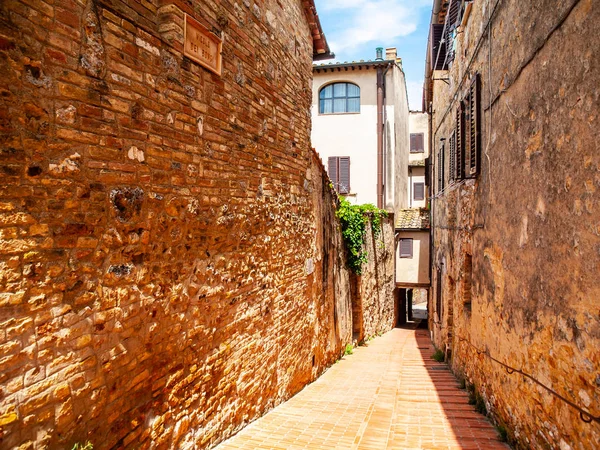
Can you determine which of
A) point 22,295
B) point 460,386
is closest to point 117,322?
point 22,295

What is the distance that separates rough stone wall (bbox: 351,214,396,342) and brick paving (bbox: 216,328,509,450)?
10.9 ft

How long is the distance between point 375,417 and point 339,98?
13513 mm

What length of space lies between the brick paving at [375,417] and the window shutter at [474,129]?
135 inches

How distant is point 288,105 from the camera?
640 cm

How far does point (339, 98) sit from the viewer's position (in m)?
17.2

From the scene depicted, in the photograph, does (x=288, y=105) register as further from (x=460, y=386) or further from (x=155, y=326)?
(x=460, y=386)

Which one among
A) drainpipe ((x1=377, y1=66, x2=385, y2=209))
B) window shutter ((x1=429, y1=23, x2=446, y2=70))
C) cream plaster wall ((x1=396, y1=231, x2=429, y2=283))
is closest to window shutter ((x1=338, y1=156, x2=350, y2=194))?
drainpipe ((x1=377, y1=66, x2=385, y2=209))

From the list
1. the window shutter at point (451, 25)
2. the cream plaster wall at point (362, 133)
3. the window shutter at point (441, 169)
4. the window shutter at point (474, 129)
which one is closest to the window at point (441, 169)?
the window shutter at point (441, 169)

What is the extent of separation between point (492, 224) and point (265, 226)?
2.86m

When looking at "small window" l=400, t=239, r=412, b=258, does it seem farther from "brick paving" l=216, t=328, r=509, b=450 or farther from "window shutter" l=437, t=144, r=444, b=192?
"brick paving" l=216, t=328, r=509, b=450

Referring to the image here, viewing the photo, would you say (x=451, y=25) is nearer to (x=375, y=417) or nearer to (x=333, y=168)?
(x=375, y=417)

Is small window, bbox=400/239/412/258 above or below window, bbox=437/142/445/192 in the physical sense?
below

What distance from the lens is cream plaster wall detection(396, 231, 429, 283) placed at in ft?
56.7

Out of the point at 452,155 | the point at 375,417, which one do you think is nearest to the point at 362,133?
the point at 452,155
